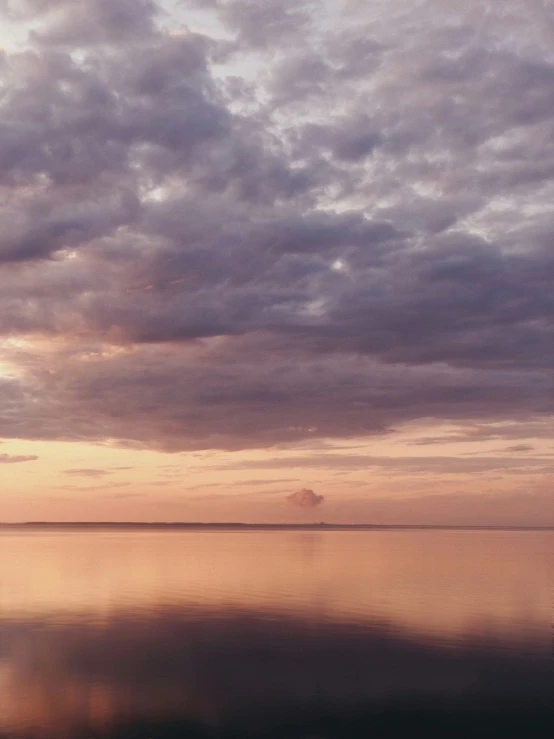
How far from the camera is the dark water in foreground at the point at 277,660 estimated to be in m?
35.4

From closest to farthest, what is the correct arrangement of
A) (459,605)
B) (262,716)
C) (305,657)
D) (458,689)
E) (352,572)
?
(262,716), (458,689), (305,657), (459,605), (352,572)

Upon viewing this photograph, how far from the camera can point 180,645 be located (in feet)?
171

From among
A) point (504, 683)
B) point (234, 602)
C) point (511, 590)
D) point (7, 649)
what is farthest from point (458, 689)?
point (511, 590)

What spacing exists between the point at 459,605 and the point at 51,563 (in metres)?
81.0

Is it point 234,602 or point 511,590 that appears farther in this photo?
point 511,590

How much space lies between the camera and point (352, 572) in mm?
109562

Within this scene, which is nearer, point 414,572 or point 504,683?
point 504,683

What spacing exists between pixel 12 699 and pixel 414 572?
78791mm

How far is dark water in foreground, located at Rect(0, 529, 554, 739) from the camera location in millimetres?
35375

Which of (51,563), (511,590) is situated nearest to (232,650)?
(511,590)

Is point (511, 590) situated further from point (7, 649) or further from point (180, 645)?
point (7, 649)

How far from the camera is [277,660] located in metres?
47.9

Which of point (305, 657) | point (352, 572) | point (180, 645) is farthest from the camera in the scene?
point (352, 572)

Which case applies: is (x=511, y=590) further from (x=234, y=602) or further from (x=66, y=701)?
(x=66, y=701)
